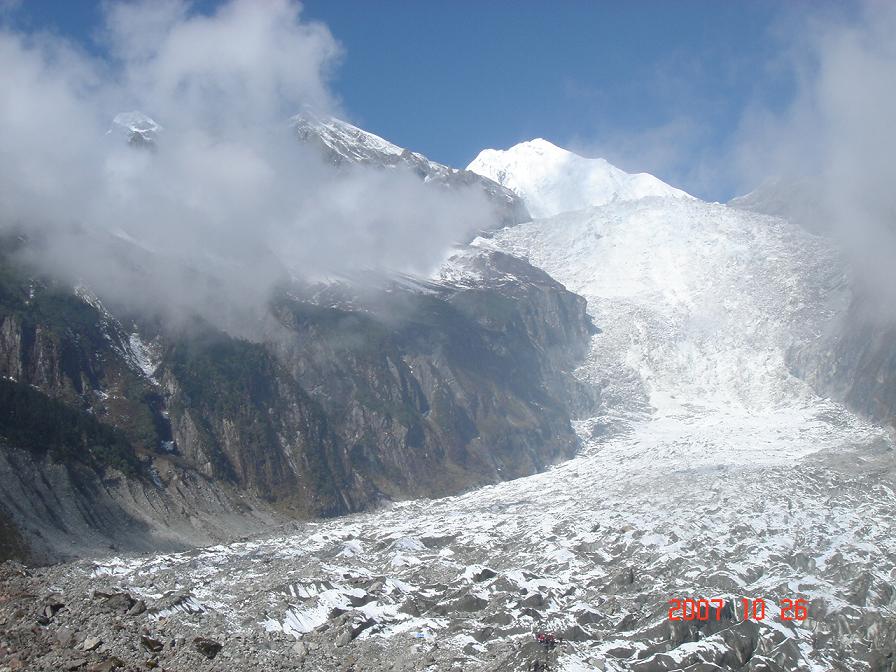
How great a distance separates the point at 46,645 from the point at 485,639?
4671 centimetres

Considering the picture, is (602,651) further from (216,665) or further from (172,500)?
(172,500)

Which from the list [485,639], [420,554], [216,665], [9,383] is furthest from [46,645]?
[9,383]
